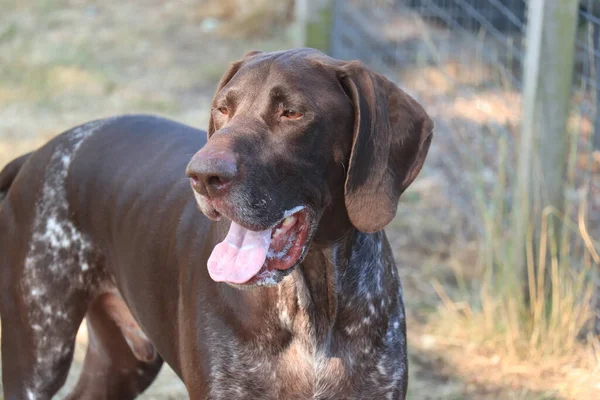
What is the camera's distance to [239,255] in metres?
3.06

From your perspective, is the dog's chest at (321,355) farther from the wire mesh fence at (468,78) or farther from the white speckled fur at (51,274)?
the wire mesh fence at (468,78)

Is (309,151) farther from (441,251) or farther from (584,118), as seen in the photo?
(584,118)

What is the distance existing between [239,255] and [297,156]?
35 cm

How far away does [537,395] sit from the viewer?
15.6 ft

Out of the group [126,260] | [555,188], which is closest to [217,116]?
[126,260]

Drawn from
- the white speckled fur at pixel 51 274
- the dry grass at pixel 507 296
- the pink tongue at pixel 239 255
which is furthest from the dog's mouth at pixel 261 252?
the dry grass at pixel 507 296

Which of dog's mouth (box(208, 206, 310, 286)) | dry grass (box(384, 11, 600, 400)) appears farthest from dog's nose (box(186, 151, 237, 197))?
dry grass (box(384, 11, 600, 400))

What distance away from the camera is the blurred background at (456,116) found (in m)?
4.88

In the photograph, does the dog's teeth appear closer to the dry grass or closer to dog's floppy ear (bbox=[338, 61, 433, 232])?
dog's floppy ear (bbox=[338, 61, 433, 232])

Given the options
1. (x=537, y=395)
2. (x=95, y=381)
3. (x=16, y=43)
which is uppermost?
(x=95, y=381)

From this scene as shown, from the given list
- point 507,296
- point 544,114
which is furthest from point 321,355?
point 544,114

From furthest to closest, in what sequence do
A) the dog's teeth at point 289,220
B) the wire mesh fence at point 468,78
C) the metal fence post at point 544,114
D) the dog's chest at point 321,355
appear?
the wire mesh fence at point 468,78 < the metal fence post at point 544,114 < the dog's chest at point 321,355 < the dog's teeth at point 289,220

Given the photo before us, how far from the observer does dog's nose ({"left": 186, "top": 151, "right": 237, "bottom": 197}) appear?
2.82 metres

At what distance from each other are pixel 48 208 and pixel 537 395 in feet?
7.99
